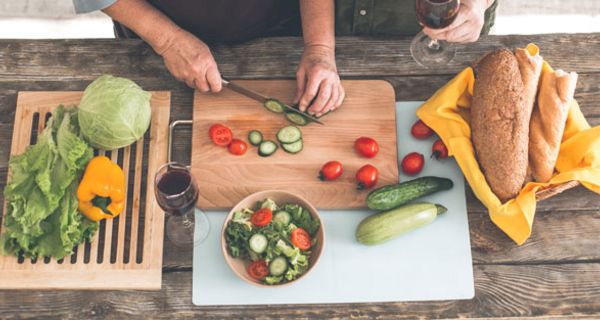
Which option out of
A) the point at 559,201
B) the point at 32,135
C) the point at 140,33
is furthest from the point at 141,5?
the point at 559,201

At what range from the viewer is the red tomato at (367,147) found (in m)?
2.12

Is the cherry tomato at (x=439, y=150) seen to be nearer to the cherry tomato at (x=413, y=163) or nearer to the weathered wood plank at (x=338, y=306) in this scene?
the cherry tomato at (x=413, y=163)

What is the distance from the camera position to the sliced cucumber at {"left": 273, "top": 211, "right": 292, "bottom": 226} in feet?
6.49

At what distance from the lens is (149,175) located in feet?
7.00

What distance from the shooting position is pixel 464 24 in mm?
2090

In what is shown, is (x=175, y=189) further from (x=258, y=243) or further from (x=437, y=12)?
(x=437, y=12)

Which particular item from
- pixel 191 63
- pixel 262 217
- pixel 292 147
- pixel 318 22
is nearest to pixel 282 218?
pixel 262 217

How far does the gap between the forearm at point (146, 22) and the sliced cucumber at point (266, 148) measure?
487 millimetres

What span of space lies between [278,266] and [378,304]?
345 mm

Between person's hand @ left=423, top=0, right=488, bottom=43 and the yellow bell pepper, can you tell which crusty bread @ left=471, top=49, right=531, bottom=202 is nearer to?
person's hand @ left=423, top=0, right=488, bottom=43

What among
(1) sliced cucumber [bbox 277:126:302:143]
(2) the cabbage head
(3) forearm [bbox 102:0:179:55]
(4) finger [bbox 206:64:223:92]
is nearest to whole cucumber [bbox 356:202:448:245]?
(1) sliced cucumber [bbox 277:126:302:143]

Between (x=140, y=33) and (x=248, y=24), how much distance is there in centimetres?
42

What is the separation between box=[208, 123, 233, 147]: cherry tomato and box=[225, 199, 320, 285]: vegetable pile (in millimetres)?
280

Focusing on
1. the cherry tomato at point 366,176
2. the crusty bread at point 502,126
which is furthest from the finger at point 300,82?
the crusty bread at point 502,126
